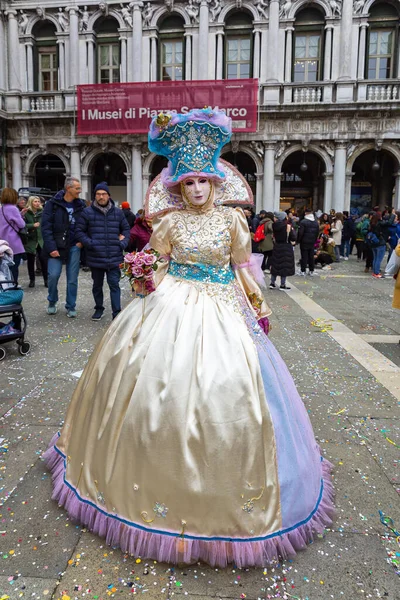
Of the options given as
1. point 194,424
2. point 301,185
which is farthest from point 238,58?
point 194,424

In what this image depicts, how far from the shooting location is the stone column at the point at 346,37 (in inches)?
706

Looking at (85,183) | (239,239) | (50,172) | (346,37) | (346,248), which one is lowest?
(346,248)

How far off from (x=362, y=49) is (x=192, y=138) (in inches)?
755

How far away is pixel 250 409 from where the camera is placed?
1.98 metres

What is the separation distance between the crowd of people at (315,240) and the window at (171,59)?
9140 millimetres

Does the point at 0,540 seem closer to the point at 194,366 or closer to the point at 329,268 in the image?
the point at 194,366

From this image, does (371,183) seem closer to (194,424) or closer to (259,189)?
(259,189)

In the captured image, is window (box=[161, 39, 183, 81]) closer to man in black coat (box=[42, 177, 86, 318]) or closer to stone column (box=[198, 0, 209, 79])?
stone column (box=[198, 0, 209, 79])

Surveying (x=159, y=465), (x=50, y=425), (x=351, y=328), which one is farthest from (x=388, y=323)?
(x=159, y=465)

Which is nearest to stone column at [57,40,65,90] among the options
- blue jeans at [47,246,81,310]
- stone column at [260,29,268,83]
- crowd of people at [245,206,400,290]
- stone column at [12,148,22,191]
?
stone column at [12,148,22,191]

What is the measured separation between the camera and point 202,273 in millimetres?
2457

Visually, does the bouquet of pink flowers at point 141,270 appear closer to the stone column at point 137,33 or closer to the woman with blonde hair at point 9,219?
the woman with blonde hair at point 9,219

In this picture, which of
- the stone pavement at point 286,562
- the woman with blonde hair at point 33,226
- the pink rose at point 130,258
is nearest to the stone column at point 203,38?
the woman with blonde hair at point 33,226

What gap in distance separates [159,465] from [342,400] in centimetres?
224
